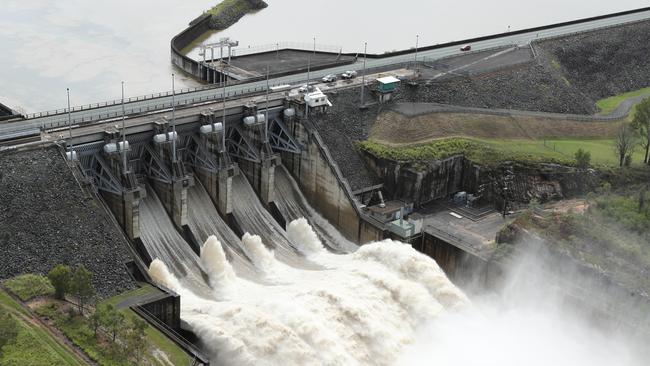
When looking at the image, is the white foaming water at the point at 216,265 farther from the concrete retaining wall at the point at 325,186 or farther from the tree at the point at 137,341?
the tree at the point at 137,341

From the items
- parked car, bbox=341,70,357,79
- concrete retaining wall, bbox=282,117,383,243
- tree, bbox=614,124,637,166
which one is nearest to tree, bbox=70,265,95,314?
concrete retaining wall, bbox=282,117,383,243

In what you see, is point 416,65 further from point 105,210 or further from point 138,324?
point 138,324

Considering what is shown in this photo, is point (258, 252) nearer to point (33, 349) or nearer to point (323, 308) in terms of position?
point (323, 308)

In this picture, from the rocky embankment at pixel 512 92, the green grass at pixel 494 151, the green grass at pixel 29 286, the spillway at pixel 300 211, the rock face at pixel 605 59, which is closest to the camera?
the green grass at pixel 29 286

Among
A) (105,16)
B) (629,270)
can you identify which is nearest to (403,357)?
(629,270)

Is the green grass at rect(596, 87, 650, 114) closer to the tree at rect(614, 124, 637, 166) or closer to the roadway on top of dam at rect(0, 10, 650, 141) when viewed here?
the roadway on top of dam at rect(0, 10, 650, 141)

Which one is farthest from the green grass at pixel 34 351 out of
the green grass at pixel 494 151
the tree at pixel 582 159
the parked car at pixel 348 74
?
the tree at pixel 582 159
